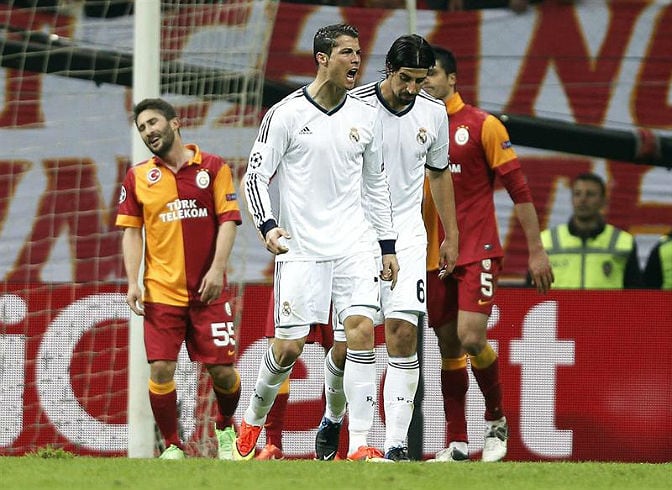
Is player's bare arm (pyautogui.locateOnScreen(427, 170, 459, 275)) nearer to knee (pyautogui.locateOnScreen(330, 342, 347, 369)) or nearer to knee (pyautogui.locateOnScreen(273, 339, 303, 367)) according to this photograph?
knee (pyautogui.locateOnScreen(330, 342, 347, 369))

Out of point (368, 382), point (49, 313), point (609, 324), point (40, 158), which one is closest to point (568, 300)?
point (609, 324)

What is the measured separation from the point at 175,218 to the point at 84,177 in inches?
116

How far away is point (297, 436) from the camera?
9117 mm

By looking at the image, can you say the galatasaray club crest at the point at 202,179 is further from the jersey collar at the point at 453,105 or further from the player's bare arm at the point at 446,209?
the jersey collar at the point at 453,105

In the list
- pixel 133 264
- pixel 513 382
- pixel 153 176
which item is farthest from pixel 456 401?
pixel 153 176

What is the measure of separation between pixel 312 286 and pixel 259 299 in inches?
87.8

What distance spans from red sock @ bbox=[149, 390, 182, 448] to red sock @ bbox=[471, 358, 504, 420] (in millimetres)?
1671

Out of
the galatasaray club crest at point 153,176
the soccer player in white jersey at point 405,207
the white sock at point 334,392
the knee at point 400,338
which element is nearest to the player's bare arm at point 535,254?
the soccer player in white jersey at point 405,207

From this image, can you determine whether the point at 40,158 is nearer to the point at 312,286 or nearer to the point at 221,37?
the point at 221,37

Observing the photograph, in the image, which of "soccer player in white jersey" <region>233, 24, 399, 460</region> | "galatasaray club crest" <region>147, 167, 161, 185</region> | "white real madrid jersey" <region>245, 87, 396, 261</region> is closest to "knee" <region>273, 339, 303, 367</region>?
"soccer player in white jersey" <region>233, 24, 399, 460</region>

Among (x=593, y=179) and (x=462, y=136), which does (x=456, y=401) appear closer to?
(x=462, y=136)

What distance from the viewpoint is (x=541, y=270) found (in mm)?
8250

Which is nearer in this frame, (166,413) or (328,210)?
(328,210)

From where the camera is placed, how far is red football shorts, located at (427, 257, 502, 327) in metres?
8.24
